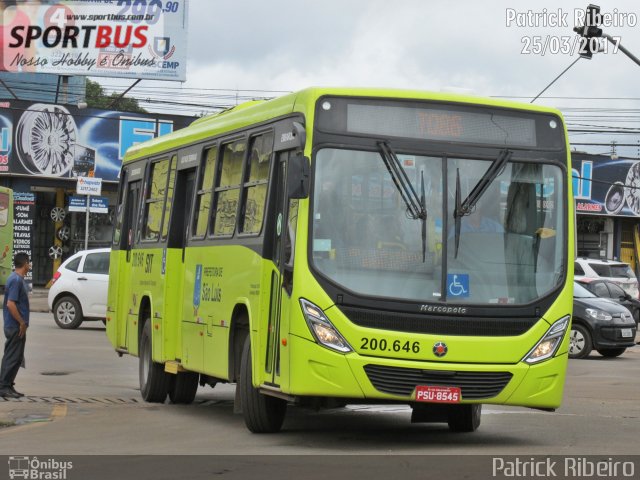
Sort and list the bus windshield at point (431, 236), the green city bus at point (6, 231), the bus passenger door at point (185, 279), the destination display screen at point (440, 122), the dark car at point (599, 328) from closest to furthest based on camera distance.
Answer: the bus windshield at point (431, 236) → the destination display screen at point (440, 122) → the bus passenger door at point (185, 279) → the dark car at point (599, 328) → the green city bus at point (6, 231)

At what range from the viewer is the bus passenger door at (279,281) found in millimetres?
11484

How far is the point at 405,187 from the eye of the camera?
37.7 ft

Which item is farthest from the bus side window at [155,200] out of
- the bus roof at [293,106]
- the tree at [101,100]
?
the tree at [101,100]

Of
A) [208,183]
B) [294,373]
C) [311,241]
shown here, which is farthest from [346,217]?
[208,183]

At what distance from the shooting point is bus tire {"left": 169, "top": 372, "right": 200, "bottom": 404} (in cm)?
1616

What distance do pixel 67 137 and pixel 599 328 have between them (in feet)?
81.2

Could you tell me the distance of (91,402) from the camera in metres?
16.1

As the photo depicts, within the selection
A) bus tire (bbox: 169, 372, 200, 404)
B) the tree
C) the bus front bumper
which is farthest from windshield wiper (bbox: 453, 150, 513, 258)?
the tree

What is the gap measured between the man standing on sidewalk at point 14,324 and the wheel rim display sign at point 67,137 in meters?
29.6

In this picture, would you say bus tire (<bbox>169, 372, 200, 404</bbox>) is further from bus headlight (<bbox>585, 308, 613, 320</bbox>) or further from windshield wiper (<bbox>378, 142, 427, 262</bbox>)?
bus headlight (<bbox>585, 308, 613, 320</bbox>)

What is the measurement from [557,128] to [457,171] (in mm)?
1125

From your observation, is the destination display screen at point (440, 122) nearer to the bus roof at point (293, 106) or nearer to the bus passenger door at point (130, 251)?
the bus roof at point (293, 106)
